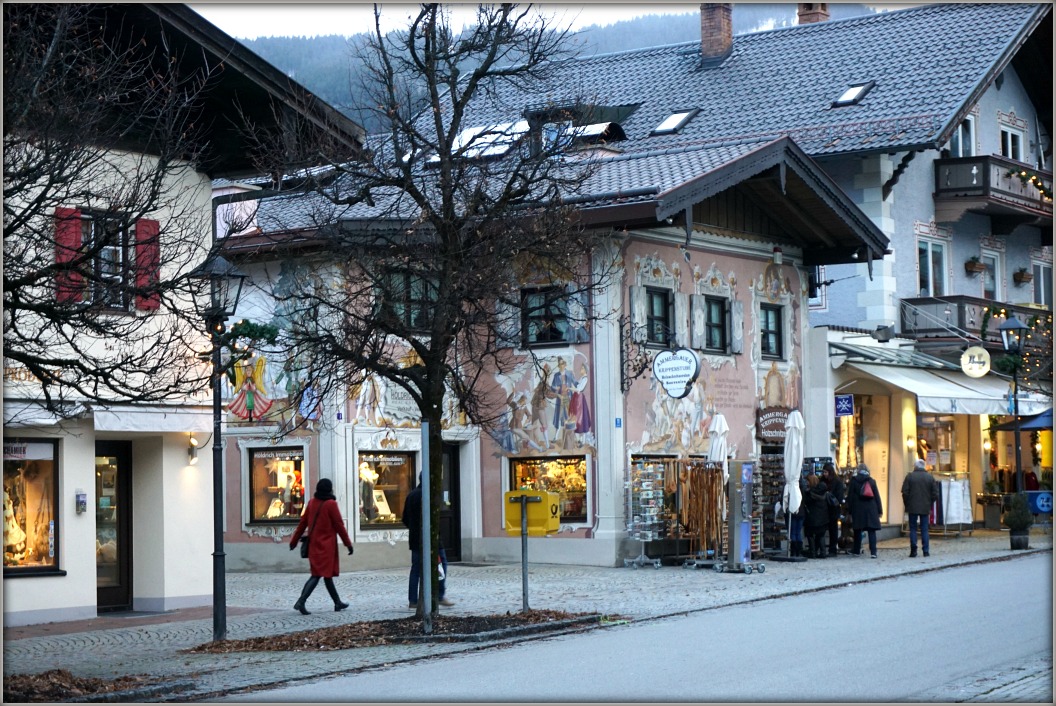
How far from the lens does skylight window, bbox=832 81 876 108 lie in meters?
36.0

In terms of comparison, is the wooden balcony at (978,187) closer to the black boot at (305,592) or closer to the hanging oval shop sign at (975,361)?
the hanging oval shop sign at (975,361)

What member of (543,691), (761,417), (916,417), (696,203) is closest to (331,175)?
(543,691)

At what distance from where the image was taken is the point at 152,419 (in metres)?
19.2

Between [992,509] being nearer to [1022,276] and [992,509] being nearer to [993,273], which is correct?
[993,273]

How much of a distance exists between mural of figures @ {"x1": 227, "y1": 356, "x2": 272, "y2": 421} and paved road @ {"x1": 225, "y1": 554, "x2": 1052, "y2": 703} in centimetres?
1153

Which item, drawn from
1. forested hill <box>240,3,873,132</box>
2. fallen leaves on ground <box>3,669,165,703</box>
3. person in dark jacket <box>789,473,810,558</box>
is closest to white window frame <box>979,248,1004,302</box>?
forested hill <box>240,3,873,132</box>

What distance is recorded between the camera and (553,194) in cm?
1755

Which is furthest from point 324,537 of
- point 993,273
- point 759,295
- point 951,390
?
point 993,273

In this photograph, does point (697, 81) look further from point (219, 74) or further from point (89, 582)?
point (89, 582)

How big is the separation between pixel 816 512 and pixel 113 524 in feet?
41.9

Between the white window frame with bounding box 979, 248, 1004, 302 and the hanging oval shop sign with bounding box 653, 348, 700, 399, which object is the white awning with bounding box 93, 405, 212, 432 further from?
the white window frame with bounding box 979, 248, 1004, 302

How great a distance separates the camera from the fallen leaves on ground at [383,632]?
15.3m

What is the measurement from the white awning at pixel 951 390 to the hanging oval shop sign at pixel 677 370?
8057 millimetres

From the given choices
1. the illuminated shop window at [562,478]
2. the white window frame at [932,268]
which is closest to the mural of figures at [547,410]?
the illuminated shop window at [562,478]
